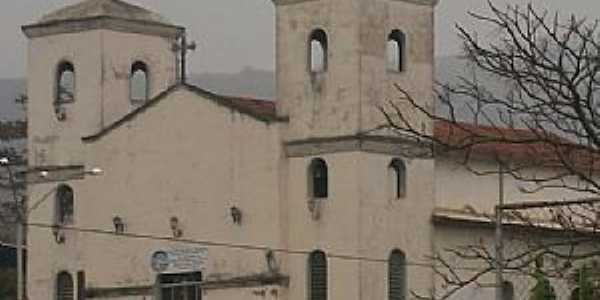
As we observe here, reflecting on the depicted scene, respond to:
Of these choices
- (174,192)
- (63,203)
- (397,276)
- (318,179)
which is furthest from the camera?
(63,203)

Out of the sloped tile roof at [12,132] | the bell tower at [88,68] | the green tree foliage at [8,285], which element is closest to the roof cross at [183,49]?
the bell tower at [88,68]

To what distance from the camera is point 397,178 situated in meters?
48.0

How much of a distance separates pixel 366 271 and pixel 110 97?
434 inches

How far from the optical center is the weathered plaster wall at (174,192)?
4897 centimetres

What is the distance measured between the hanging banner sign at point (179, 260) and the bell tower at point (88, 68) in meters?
4.43

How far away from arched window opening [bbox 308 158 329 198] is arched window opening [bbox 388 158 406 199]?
1575 mm

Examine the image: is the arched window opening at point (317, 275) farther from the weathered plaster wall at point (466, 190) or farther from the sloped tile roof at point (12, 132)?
the sloped tile roof at point (12, 132)

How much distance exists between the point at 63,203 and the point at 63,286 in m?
2.33

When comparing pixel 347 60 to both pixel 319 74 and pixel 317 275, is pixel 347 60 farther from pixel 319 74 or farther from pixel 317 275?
pixel 317 275

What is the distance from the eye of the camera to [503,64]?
1227 cm

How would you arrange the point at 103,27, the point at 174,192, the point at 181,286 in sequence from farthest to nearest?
the point at 103,27, the point at 174,192, the point at 181,286

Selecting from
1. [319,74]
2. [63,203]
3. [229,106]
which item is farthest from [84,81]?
[319,74]

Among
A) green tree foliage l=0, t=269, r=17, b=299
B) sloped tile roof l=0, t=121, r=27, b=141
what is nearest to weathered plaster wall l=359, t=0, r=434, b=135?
green tree foliage l=0, t=269, r=17, b=299

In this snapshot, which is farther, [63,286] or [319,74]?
[63,286]
